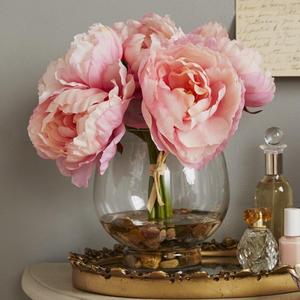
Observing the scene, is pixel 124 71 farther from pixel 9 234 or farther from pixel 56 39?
pixel 9 234

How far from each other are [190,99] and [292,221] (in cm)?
21

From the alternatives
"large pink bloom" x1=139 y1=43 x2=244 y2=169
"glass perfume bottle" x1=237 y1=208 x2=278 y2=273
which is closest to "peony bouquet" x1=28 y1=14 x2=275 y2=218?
"large pink bloom" x1=139 y1=43 x2=244 y2=169

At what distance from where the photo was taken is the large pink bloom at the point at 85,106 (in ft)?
3.16

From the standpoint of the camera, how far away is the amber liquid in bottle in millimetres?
1113

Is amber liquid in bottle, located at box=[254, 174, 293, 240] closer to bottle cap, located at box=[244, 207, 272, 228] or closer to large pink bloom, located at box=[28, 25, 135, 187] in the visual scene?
bottle cap, located at box=[244, 207, 272, 228]

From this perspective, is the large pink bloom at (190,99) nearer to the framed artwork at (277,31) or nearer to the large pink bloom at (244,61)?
the large pink bloom at (244,61)

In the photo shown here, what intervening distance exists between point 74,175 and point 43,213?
0.20 meters

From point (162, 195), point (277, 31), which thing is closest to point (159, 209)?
point (162, 195)

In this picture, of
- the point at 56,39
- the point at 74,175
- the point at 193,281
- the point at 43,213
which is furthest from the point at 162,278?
the point at 56,39

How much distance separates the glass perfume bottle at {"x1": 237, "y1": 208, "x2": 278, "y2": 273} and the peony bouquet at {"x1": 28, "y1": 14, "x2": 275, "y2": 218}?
0.10 metres

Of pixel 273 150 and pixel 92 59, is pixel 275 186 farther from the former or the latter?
pixel 92 59

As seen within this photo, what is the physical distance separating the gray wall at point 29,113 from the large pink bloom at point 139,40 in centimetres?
17

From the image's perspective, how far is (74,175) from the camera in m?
1.04

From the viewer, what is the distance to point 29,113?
4.01 ft
